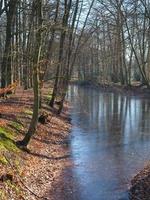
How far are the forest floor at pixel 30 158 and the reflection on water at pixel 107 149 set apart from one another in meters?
0.71

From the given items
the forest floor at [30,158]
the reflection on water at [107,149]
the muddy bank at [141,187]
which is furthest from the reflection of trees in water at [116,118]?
the muddy bank at [141,187]

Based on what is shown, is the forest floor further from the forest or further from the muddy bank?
the muddy bank

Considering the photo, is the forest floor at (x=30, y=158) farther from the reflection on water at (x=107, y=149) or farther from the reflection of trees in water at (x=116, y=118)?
the reflection of trees in water at (x=116, y=118)

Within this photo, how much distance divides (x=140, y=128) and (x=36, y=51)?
1132 centimetres

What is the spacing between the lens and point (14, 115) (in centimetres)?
2078

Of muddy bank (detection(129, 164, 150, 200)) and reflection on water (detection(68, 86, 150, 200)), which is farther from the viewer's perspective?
reflection on water (detection(68, 86, 150, 200))

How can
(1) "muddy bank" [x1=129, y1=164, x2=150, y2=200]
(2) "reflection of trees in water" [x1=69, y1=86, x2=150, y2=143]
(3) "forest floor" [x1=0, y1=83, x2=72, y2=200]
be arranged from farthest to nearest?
(2) "reflection of trees in water" [x1=69, y1=86, x2=150, y2=143], (3) "forest floor" [x1=0, y1=83, x2=72, y2=200], (1) "muddy bank" [x1=129, y1=164, x2=150, y2=200]

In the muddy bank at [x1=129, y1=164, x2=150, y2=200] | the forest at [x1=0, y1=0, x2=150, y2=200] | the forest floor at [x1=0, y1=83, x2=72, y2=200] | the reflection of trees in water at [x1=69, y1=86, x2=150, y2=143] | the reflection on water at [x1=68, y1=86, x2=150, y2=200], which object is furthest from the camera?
the reflection of trees in water at [x1=69, y1=86, x2=150, y2=143]

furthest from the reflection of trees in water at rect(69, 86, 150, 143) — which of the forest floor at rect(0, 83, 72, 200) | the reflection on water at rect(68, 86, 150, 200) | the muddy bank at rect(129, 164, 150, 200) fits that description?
the muddy bank at rect(129, 164, 150, 200)

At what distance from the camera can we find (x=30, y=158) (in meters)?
16.0

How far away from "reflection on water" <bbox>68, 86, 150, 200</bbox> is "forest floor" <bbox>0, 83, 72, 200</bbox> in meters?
0.71

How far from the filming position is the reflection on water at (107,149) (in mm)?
13711

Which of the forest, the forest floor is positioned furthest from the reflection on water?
the forest floor

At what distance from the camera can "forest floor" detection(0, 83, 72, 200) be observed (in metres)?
12.3
